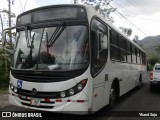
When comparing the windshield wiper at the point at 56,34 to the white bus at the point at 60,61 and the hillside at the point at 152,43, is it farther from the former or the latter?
the hillside at the point at 152,43

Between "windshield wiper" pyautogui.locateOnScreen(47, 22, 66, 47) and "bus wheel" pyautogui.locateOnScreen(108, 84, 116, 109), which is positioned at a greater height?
"windshield wiper" pyautogui.locateOnScreen(47, 22, 66, 47)

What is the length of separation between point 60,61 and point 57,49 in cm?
31

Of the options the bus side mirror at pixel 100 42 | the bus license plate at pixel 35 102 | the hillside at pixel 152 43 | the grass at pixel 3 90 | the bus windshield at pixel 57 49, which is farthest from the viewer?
the hillside at pixel 152 43

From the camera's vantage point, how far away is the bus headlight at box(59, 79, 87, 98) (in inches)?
187

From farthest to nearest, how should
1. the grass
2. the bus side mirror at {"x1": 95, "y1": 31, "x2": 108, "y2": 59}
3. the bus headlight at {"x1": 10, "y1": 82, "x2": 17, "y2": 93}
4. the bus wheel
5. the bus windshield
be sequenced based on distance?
the grass < the bus wheel < the bus headlight at {"x1": 10, "y1": 82, "x2": 17, "y2": 93} < the bus side mirror at {"x1": 95, "y1": 31, "x2": 108, "y2": 59} < the bus windshield

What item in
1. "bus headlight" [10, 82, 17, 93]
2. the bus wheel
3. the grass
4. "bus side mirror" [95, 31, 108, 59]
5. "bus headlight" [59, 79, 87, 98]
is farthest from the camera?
the grass

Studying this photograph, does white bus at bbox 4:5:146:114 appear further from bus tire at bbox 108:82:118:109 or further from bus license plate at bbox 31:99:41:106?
bus tire at bbox 108:82:118:109

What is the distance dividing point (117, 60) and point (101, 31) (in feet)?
6.21

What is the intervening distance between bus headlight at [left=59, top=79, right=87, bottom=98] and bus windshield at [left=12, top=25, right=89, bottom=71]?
0.38 metres

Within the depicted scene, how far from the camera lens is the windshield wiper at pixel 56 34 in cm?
506

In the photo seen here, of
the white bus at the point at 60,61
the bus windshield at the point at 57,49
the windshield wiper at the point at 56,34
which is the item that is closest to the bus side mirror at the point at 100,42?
the white bus at the point at 60,61

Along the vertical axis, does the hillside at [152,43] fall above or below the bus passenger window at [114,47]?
above

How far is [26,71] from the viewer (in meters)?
5.21

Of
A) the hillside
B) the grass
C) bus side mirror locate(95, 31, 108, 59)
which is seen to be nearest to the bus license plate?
bus side mirror locate(95, 31, 108, 59)
